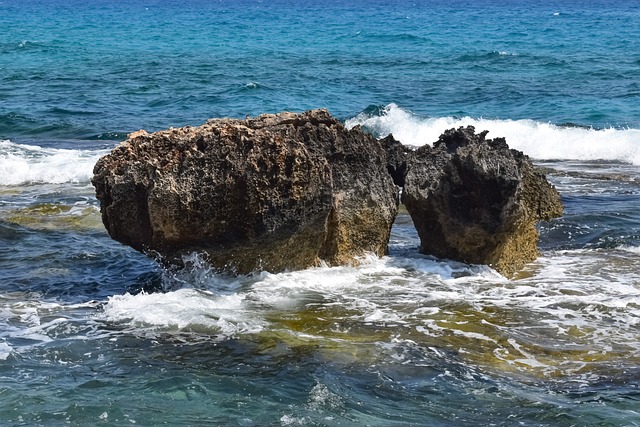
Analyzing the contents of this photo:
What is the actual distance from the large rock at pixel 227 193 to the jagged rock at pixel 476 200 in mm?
969

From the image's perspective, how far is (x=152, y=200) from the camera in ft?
26.0

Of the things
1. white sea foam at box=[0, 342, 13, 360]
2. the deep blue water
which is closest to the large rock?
white sea foam at box=[0, 342, 13, 360]

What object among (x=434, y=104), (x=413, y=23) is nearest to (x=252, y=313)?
(x=434, y=104)

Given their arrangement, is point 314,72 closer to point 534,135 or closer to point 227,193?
point 534,135

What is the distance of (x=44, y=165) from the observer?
15508 millimetres

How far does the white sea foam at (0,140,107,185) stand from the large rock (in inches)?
260

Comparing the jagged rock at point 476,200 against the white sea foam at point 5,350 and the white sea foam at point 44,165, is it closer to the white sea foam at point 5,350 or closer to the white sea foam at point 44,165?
the white sea foam at point 5,350

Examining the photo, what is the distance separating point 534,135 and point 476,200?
11.1 m

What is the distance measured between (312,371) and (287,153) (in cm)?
235

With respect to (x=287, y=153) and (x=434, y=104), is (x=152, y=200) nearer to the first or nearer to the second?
(x=287, y=153)

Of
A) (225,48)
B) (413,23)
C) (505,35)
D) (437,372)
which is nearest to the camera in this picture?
(437,372)

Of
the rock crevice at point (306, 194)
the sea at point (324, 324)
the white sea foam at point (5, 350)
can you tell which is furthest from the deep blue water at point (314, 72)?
the white sea foam at point (5, 350)

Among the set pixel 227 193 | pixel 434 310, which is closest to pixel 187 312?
pixel 227 193

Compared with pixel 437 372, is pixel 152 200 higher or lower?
higher
